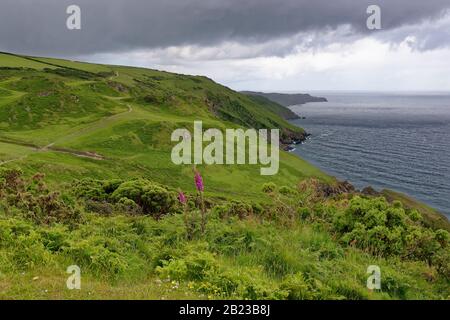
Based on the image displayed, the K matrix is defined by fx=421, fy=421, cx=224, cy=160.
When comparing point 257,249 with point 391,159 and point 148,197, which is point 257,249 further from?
point 391,159

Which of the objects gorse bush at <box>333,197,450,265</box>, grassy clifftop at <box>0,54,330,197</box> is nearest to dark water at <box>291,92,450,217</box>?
grassy clifftop at <box>0,54,330,197</box>

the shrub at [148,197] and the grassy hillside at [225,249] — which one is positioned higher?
the grassy hillside at [225,249]

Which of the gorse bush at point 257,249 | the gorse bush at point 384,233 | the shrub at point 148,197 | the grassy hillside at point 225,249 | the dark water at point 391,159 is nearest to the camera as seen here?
the grassy hillside at point 225,249

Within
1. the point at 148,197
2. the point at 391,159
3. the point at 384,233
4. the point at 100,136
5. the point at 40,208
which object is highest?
the point at 100,136

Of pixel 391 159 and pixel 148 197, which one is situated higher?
pixel 148 197

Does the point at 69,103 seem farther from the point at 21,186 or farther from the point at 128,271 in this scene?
the point at 128,271

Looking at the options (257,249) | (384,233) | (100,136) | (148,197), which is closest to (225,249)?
(257,249)

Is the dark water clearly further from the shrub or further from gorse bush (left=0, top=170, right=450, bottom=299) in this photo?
gorse bush (left=0, top=170, right=450, bottom=299)

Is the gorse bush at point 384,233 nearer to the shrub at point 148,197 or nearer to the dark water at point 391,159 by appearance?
the shrub at point 148,197

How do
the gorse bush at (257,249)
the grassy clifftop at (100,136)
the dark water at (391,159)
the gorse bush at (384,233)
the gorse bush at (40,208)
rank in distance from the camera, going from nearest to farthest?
the gorse bush at (257,249) → the gorse bush at (384,233) → the gorse bush at (40,208) → the grassy clifftop at (100,136) → the dark water at (391,159)

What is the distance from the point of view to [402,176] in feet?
303

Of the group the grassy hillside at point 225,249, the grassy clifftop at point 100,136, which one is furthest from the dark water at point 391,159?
the grassy hillside at point 225,249
